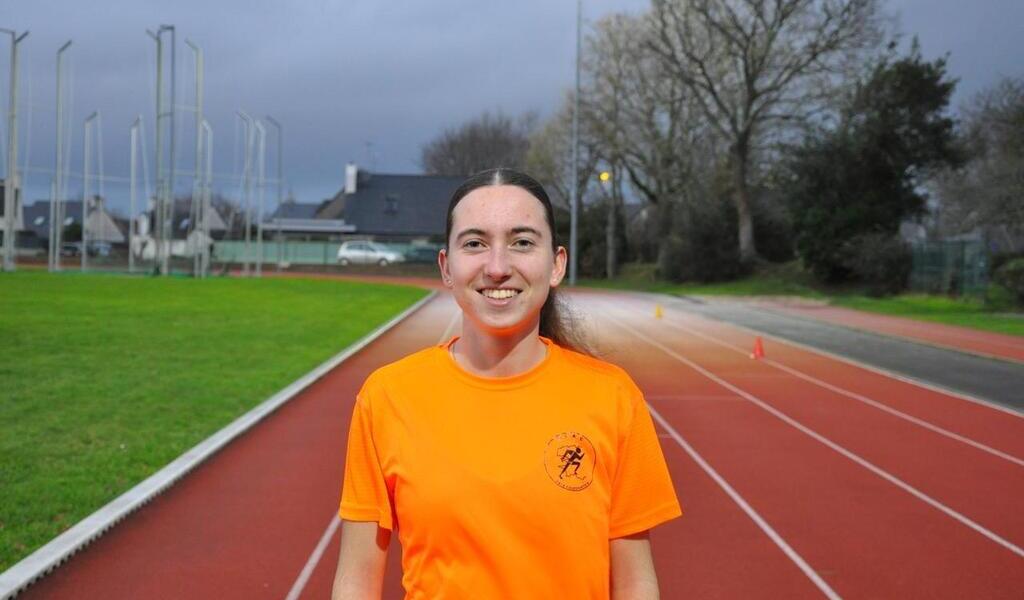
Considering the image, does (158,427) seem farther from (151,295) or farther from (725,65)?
(725,65)

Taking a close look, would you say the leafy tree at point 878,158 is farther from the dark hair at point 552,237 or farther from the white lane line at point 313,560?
the dark hair at point 552,237

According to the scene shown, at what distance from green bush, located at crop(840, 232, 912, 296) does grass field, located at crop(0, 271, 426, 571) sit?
17456 millimetres

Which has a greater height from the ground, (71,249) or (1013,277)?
(1013,277)

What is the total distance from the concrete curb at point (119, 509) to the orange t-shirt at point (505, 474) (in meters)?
3.49

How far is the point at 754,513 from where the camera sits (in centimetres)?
666

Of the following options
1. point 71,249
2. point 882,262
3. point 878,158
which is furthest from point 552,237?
point 71,249

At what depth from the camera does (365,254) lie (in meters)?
56.4

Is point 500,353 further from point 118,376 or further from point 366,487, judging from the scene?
point 118,376

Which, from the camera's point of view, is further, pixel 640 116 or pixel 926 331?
pixel 640 116

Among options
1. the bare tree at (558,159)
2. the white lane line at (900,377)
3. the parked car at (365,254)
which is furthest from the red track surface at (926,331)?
the parked car at (365,254)

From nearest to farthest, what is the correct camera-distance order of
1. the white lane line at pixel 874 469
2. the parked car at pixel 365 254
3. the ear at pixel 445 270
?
the ear at pixel 445 270 → the white lane line at pixel 874 469 → the parked car at pixel 365 254

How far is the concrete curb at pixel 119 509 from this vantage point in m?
4.86

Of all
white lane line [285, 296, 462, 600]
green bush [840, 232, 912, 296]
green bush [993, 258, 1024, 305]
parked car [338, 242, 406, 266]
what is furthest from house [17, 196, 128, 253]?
white lane line [285, 296, 462, 600]

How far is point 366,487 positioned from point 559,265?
615mm
